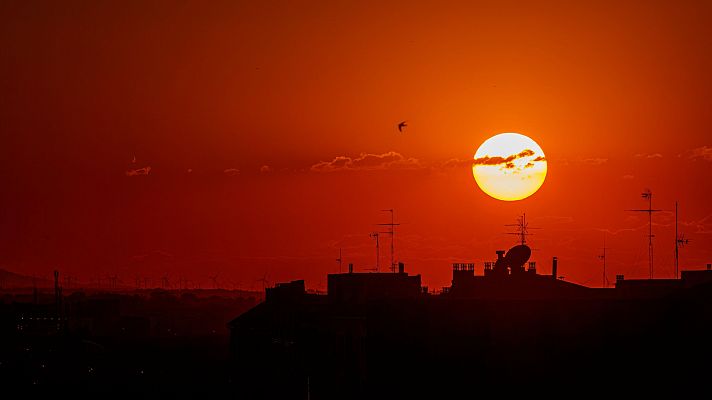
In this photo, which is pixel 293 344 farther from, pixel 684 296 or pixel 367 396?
pixel 684 296

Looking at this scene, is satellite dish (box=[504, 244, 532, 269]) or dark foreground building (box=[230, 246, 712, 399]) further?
satellite dish (box=[504, 244, 532, 269])

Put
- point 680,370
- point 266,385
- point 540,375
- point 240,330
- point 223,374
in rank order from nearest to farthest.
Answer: point 680,370 < point 540,375 < point 266,385 < point 240,330 < point 223,374

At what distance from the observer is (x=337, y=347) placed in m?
65.4

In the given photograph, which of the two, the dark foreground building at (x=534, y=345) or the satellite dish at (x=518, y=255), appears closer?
the dark foreground building at (x=534, y=345)

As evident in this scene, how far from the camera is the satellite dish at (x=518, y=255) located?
3103 inches

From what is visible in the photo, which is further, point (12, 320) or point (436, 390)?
point (12, 320)

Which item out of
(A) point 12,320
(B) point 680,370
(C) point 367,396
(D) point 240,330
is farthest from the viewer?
(A) point 12,320

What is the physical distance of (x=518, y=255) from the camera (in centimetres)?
7875

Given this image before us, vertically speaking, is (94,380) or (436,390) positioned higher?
(436,390)

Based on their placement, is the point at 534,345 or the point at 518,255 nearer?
the point at 534,345

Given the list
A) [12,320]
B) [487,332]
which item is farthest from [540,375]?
[12,320]

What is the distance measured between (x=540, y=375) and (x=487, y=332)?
118 inches

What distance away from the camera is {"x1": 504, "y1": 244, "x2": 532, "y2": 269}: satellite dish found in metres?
78.8

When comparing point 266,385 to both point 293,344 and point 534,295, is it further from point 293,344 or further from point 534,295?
point 534,295
